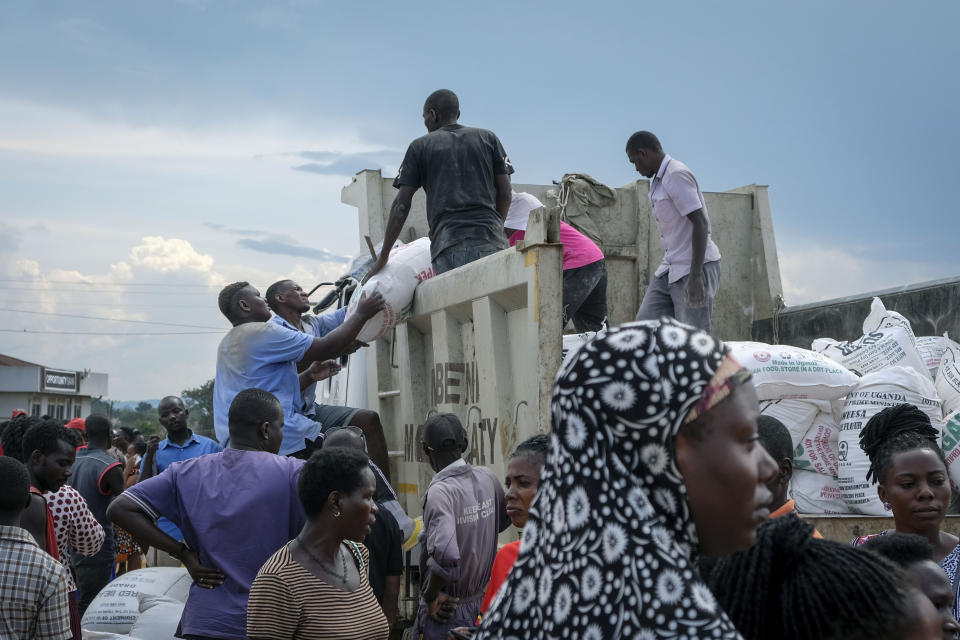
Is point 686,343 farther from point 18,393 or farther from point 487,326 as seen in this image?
point 18,393

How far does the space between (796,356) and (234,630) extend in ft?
8.06

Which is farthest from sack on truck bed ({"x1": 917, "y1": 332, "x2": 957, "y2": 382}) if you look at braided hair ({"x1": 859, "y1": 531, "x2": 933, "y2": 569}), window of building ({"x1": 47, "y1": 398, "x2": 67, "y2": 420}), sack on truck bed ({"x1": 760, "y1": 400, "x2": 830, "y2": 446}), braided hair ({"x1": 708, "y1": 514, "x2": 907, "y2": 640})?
window of building ({"x1": 47, "y1": 398, "x2": 67, "y2": 420})

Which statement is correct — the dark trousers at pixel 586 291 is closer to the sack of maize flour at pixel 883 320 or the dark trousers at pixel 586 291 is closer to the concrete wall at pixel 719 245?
the concrete wall at pixel 719 245

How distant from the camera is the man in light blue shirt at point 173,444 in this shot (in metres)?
6.32

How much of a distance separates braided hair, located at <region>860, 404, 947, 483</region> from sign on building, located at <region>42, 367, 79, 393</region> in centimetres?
3609

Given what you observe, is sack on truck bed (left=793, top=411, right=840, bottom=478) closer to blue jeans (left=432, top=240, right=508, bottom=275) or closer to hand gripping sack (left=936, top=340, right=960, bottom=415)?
hand gripping sack (left=936, top=340, right=960, bottom=415)

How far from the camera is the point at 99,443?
21.2 ft

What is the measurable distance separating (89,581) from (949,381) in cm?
458

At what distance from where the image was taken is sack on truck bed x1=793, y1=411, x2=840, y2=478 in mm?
4062

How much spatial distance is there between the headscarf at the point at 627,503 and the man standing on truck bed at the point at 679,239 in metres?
3.67

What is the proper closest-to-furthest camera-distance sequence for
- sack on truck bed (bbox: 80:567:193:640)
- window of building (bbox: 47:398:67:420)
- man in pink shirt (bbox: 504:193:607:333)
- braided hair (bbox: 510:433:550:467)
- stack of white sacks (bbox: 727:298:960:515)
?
braided hair (bbox: 510:433:550:467)
stack of white sacks (bbox: 727:298:960:515)
sack on truck bed (bbox: 80:567:193:640)
man in pink shirt (bbox: 504:193:607:333)
window of building (bbox: 47:398:67:420)

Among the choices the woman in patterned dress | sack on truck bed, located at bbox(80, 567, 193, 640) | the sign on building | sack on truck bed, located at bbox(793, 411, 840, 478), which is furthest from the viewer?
the sign on building

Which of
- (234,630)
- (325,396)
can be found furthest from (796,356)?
(325,396)

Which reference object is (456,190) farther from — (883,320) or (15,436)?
(15,436)
